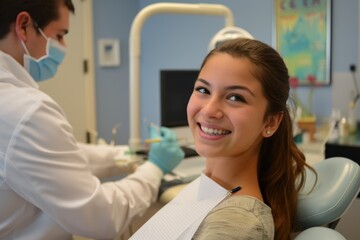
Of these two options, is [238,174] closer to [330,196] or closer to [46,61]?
[330,196]

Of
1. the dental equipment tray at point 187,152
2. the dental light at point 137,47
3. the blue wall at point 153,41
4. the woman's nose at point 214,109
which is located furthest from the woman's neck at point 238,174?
the blue wall at point 153,41

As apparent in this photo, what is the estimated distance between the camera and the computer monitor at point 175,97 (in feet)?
6.75

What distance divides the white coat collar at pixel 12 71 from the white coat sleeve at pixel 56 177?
140mm

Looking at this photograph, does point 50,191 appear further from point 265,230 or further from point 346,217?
point 346,217

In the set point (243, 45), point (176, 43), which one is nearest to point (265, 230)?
point (243, 45)

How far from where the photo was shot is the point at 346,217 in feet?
4.84

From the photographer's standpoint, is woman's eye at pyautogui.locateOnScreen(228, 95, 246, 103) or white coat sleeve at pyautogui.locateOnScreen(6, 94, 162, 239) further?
white coat sleeve at pyautogui.locateOnScreen(6, 94, 162, 239)

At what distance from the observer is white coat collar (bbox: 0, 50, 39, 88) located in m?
1.15

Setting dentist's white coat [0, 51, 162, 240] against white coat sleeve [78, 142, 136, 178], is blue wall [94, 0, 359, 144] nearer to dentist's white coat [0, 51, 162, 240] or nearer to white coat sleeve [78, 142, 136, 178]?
white coat sleeve [78, 142, 136, 178]

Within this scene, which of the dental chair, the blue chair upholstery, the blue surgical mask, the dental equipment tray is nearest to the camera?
the blue chair upholstery

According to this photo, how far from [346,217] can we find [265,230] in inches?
33.9

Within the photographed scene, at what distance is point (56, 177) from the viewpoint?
1.10 metres

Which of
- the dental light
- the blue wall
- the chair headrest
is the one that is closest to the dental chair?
the chair headrest

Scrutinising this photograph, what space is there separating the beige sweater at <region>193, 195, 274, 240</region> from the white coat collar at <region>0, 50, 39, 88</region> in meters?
0.74
